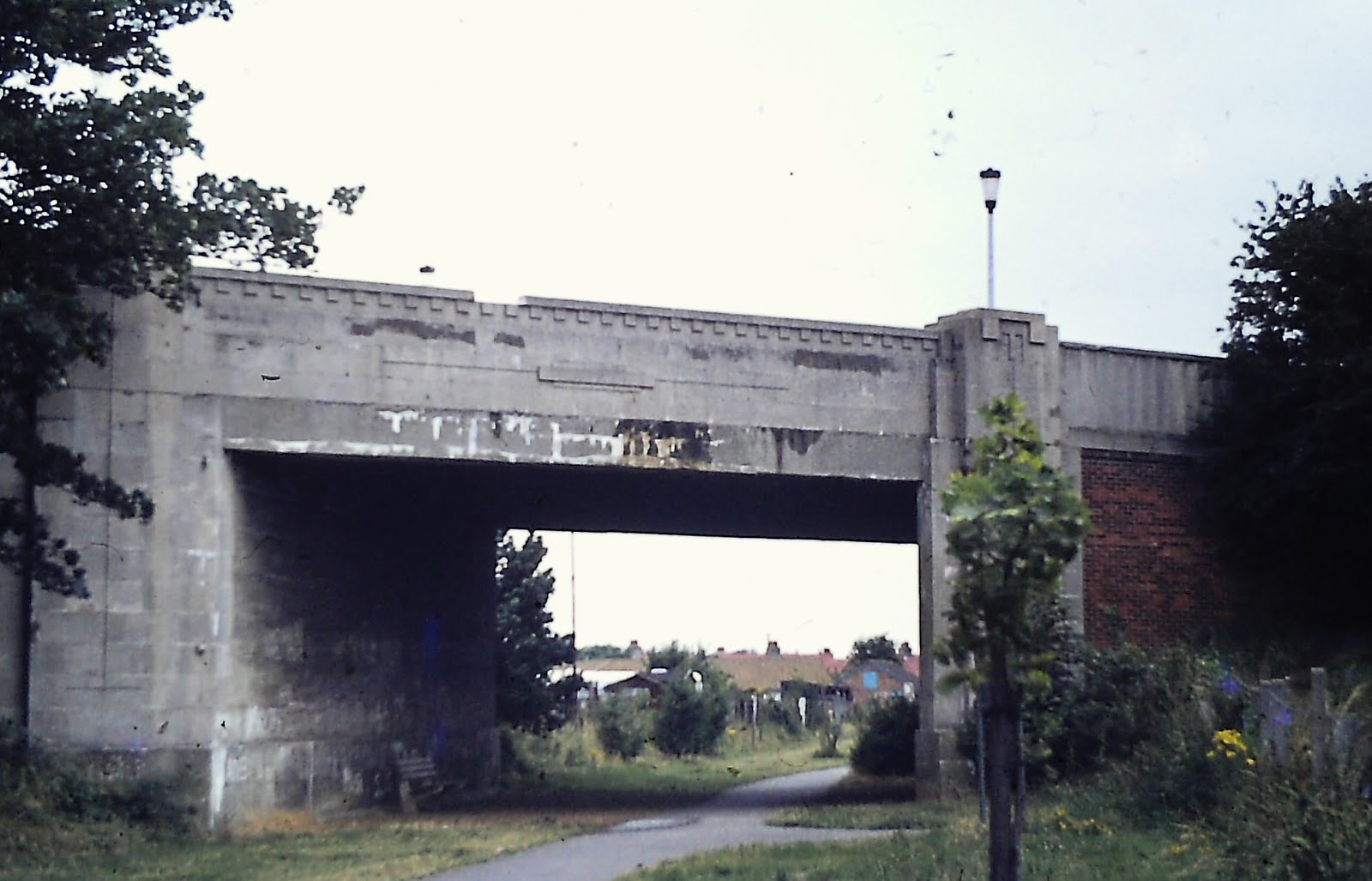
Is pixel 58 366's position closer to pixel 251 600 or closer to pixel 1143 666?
pixel 251 600

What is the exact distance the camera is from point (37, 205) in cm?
1956

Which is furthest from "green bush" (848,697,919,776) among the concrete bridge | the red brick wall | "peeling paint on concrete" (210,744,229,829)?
"peeling paint on concrete" (210,744,229,829)

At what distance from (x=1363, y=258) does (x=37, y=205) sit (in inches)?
739

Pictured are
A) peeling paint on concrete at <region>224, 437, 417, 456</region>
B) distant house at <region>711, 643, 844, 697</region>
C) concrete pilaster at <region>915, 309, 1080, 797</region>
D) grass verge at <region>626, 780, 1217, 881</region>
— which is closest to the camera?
grass verge at <region>626, 780, 1217, 881</region>

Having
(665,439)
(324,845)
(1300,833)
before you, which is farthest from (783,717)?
(1300,833)

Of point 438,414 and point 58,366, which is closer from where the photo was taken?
point 58,366

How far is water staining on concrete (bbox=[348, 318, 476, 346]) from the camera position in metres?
23.4

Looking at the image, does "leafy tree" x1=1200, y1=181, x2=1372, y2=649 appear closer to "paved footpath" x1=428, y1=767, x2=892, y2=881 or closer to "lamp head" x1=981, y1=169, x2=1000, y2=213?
"lamp head" x1=981, y1=169, x2=1000, y2=213

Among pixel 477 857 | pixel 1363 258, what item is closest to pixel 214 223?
pixel 477 857

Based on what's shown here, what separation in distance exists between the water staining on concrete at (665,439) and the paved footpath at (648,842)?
537 cm

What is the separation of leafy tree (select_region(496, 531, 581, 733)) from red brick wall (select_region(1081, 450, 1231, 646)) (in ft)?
50.5

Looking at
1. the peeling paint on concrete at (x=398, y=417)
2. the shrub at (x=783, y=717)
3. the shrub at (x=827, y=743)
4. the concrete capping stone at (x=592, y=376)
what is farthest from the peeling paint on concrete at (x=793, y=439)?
the shrub at (x=783, y=717)

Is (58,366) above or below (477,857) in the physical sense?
above

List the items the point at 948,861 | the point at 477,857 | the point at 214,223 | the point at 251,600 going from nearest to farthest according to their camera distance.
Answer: the point at 948,861
the point at 477,857
the point at 214,223
the point at 251,600
